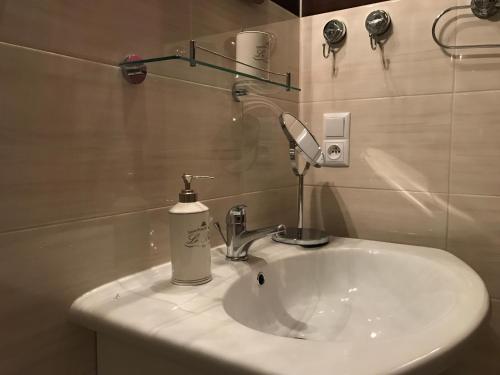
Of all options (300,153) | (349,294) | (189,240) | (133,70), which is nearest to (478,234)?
(349,294)

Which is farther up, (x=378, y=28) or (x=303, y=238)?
(x=378, y=28)

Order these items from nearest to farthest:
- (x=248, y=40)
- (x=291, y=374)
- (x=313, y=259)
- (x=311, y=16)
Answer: (x=291, y=374)
(x=248, y=40)
(x=313, y=259)
(x=311, y=16)

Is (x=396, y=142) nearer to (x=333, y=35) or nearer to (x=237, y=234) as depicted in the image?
(x=333, y=35)

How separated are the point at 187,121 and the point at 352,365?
0.55 meters

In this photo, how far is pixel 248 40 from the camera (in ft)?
2.68

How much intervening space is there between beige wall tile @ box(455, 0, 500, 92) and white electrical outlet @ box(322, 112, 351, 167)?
0.94ft

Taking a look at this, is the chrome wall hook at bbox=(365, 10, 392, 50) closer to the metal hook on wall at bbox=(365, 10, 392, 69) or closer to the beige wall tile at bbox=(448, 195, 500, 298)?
the metal hook on wall at bbox=(365, 10, 392, 69)

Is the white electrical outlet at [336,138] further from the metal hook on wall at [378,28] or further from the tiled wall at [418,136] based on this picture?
the metal hook on wall at [378,28]

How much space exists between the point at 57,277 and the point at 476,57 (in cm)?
98

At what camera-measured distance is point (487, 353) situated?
0.95 m

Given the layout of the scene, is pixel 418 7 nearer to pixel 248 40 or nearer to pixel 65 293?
pixel 248 40

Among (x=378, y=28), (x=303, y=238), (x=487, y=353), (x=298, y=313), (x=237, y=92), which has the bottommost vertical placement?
(x=487, y=353)

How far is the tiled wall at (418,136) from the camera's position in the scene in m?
0.93

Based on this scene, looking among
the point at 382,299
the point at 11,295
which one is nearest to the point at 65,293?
the point at 11,295
